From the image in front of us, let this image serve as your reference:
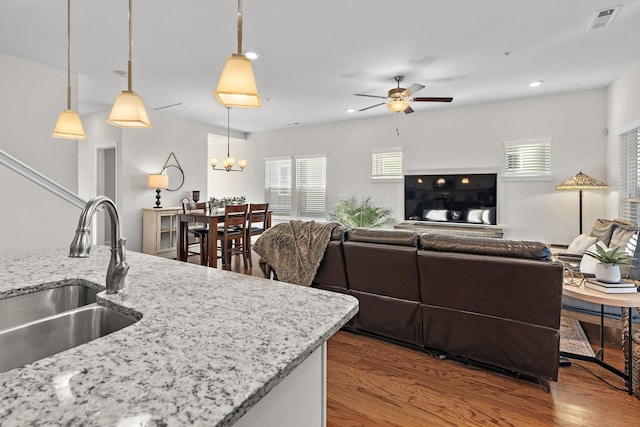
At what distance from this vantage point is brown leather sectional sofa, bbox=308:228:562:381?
80.3 inches

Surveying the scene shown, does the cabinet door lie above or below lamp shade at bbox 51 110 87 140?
below

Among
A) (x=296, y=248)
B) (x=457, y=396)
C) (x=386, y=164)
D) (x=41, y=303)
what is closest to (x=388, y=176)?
(x=386, y=164)

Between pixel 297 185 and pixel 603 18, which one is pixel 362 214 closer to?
pixel 297 185

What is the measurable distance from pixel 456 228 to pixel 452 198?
554 millimetres

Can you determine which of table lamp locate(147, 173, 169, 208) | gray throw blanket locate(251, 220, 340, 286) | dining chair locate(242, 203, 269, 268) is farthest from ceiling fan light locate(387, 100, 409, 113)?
table lamp locate(147, 173, 169, 208)

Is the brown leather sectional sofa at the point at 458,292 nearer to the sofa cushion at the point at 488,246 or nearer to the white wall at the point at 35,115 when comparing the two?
the sofa cushion at the point at 488,246

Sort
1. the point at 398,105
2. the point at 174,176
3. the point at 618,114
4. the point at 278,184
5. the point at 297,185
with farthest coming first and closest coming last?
1. the point at 278,184
2. the point at 297,185
3. the point at 174,176
4. the point at 618,114
5. the point at 398,105

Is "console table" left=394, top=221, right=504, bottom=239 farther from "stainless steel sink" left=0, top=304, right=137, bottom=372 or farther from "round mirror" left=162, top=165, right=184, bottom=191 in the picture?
"stainless steel sink" left=0, top=304, right=137, bottom=372

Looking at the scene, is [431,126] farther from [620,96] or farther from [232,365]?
[232,365]

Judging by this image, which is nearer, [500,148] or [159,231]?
[500,148]

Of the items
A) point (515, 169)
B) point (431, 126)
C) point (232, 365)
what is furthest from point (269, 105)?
point (232, 365)

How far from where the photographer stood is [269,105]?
568 centimetres

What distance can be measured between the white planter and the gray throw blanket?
1.86 metres

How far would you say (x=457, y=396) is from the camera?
1.97 metres
